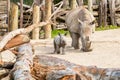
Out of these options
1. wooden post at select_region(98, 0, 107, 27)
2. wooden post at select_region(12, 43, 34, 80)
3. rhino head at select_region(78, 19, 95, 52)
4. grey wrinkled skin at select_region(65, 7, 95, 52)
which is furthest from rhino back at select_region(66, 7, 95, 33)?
wooden post at select_region(12, 43, 34, 80)

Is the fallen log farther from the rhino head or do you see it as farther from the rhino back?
the rhino back

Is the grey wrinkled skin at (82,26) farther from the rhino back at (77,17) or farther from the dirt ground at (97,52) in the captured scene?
the dirt ground at (97,52)

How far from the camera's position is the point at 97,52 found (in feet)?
43.2

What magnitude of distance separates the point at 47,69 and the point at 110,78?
84 centimetres

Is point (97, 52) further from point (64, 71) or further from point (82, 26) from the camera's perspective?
point (64, 71)

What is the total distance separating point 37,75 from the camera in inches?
229

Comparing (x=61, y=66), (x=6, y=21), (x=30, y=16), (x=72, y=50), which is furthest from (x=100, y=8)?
(x=61, y=66)

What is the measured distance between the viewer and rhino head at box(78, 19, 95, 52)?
13375 mm

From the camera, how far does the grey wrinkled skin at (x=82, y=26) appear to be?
1345 centimetres

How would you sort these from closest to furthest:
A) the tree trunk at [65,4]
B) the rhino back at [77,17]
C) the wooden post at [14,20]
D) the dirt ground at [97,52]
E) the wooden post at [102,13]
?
the dirt ground at [97,52] → the rhino back at [77,17] → the wooden post at [14,20] → the wooden post at [102,13] → the tree trunk at [65,4]

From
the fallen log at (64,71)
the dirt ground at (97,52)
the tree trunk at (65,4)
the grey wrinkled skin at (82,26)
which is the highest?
the tree trunk at (65,4)

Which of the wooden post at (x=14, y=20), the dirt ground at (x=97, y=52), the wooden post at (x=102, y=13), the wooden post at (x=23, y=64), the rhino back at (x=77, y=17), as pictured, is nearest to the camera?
the wooden post at (x=23, y=64)

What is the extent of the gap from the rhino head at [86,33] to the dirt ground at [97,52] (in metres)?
0.21

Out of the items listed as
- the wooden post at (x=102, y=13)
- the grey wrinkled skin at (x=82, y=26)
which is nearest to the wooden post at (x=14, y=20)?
the grey wrinkled skin at (x=82, y=26)
